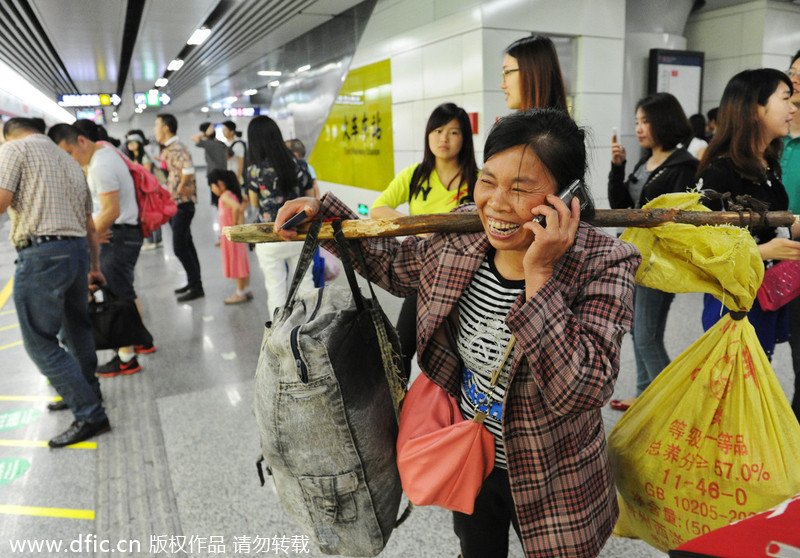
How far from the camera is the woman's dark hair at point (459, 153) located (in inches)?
92.4

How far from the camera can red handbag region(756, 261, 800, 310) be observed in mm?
→ 1894

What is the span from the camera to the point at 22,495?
7.93ft

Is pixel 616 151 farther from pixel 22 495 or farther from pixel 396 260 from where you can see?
pixel 22 495

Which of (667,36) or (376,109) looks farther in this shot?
(376,109)

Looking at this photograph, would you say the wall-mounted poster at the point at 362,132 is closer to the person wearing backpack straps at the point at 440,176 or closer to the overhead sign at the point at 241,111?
the person wearing backpack straps at the point at 440,176

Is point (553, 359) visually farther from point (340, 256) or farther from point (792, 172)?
point (792, 172)

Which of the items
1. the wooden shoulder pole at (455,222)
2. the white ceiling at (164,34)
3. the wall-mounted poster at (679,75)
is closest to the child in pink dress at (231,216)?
the wooden shoulder pole at (455,222)

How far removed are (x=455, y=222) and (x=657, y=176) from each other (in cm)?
174

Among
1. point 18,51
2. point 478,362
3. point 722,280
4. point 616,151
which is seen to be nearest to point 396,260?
point 478,362

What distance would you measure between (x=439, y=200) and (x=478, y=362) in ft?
4.27

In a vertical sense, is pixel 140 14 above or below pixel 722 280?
above

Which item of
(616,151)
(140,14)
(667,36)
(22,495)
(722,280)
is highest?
(140,14)

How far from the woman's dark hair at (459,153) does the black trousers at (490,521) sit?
1.32m

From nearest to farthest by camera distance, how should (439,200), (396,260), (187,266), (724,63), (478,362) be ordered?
(478,362), (396,260), (439,200), (187,266), (724,63)
